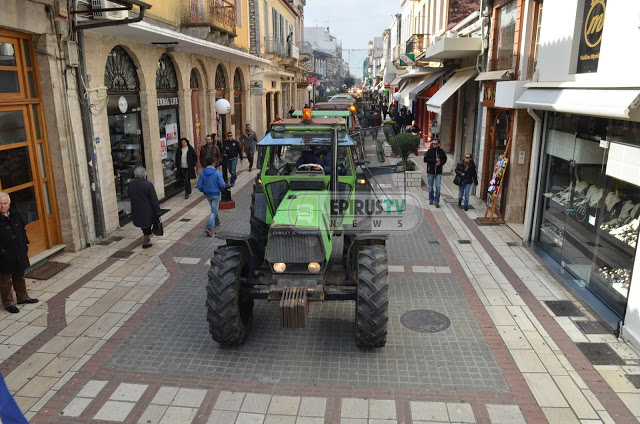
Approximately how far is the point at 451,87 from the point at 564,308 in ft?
34.8

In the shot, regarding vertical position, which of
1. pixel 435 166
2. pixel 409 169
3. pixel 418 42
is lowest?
pixel 409 169

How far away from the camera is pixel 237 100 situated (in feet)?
65.8

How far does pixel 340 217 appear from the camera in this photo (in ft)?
20.5

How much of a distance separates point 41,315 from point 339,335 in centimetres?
404

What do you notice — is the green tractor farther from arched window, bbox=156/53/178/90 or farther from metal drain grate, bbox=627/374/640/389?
arched window, bbox=156/53/178/90

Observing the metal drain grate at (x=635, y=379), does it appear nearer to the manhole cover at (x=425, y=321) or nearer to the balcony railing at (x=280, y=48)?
the manhole cover at (x=425, y=321)

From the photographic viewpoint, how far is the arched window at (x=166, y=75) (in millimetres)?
12378

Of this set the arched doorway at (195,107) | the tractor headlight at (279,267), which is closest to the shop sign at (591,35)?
the tractor headlight at (279,267)

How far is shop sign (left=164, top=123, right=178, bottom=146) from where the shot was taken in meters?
13.0

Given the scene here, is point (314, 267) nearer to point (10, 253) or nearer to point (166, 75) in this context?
point (10, 253)

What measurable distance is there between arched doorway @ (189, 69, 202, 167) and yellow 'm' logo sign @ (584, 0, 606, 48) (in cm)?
1081

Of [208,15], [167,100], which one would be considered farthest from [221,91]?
[167,100]

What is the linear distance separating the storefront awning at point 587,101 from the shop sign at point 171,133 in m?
9.06

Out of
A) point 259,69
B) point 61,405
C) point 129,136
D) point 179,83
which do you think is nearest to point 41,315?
point 61,405
